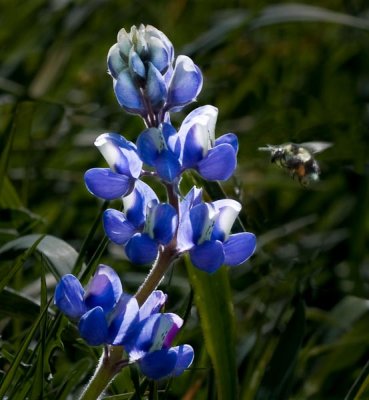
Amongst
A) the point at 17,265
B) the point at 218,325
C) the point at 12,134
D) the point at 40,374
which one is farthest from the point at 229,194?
the point at 40,374

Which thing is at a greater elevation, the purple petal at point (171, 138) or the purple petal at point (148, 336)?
the purple petal at point (171, 138)

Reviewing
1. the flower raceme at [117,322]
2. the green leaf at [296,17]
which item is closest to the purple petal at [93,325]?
the flower raceme at [117,322]

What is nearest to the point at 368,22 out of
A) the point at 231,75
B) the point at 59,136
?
the point at 231,75

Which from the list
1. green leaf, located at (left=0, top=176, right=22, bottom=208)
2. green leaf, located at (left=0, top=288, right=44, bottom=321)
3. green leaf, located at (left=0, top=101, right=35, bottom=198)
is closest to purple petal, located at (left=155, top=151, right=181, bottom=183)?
green leaf, located at (left=0, top=288, right=44, bottom=321)

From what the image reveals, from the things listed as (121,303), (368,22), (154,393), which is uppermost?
(121,303)

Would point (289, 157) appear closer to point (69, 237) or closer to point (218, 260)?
point (218, 260)

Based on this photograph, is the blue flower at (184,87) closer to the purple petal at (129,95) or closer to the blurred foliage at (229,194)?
the purple petal at (129,95)
